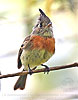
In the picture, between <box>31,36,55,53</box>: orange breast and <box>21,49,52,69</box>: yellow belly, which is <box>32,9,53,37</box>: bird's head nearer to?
<box>31,36,55,53</box>: orange breast

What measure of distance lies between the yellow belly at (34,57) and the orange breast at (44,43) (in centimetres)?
3

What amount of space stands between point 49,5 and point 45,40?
28cm

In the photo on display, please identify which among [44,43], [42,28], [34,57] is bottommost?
[34,57]

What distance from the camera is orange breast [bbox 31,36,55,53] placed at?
231 cm

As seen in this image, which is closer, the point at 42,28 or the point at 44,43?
the point at 44,43

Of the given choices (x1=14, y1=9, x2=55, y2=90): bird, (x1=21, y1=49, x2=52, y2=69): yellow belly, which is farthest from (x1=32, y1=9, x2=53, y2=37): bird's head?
(x1=21, y1=49, x2=52, y2=69): yellow belly

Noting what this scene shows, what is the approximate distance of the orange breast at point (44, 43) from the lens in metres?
2.31

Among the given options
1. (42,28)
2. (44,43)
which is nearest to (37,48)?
(44,43)

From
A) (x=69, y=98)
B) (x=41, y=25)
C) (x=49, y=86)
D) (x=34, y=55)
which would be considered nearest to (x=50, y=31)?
(x=41, y=25)

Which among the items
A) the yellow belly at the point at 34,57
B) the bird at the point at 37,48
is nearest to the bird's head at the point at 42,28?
the bird at the point at 37,48

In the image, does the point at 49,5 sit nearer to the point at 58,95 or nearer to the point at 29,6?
the point at 29,6

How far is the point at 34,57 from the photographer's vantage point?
2379 millimetres

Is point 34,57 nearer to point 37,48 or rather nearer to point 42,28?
point 37,48

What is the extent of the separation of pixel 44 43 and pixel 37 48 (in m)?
0.07
